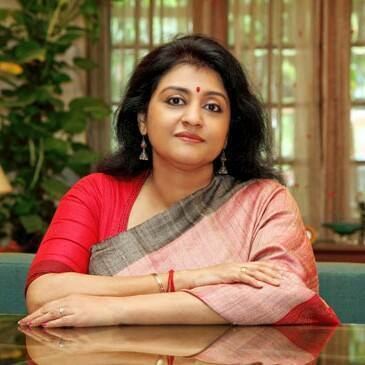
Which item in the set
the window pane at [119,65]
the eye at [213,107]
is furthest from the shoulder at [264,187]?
the window pane at [119,65]

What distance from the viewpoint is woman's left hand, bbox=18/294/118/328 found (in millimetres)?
2062

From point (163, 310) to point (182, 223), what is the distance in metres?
0.45

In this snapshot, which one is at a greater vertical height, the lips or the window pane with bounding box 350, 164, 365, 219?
the lips

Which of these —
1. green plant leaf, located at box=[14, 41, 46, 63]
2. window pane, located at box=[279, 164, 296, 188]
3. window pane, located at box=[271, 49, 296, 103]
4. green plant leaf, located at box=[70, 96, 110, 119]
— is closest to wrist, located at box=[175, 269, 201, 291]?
green plant leaf, located at box=[14, 41, 46, 63]

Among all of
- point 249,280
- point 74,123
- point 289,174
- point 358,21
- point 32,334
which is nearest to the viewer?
point 32,334

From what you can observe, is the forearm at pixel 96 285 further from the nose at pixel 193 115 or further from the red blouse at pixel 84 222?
the nose at pixel 193 115

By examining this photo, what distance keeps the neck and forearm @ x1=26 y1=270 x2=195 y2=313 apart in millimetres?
364

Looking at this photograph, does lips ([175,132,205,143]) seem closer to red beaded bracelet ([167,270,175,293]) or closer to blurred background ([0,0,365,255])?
red beaded bracelet ([167,270,175,293])

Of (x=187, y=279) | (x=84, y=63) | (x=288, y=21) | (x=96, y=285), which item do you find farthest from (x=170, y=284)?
(x=288, y=21)

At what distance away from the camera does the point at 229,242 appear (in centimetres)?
247

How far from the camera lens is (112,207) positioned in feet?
8.45

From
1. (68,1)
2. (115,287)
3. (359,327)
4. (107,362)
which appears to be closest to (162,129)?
(115,287)

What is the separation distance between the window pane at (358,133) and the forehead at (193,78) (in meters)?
4.12

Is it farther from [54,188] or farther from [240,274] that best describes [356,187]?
[240,274]
